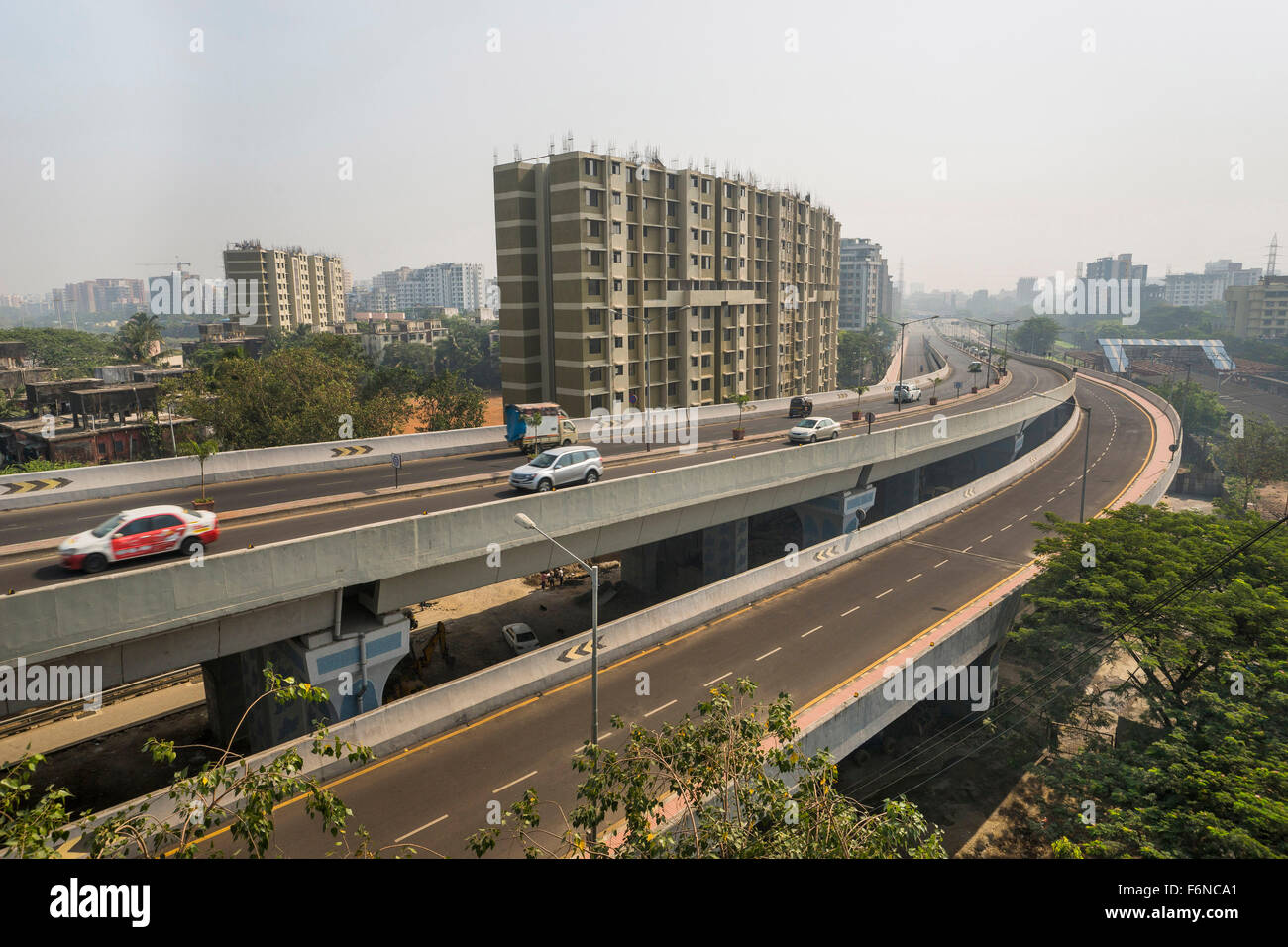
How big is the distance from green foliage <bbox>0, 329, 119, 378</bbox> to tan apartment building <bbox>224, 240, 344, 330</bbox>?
1230 inches

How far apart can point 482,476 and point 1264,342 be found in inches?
8235

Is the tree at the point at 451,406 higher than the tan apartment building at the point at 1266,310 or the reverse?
the reverse

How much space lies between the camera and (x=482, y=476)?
34.4m

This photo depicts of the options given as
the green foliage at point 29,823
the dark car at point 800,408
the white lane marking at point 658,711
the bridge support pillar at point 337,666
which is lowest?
the white lane marking at point 658,711

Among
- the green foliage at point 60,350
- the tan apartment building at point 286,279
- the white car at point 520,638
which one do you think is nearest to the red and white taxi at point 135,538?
the white car at point 520,638

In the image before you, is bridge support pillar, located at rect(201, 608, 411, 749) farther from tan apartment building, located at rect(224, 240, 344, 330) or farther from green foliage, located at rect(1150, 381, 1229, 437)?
tan apartment building, located at rect(224, 240, 344, 330)

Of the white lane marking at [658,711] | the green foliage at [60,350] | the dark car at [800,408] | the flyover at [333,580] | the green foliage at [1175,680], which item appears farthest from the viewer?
the green foliage at [60,350]

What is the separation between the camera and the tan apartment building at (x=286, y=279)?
16350 centimetres

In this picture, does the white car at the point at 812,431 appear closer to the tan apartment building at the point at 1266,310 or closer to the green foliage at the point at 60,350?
the green foliage at the point at 60,350

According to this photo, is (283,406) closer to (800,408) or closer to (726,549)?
(726,549)

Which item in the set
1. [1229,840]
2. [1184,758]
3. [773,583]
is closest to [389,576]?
[773,583]

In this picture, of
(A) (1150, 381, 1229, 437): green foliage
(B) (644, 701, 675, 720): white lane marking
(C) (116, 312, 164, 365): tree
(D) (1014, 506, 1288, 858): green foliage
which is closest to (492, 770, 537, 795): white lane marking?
(B) (644, 701, 675, 720): white lane marking

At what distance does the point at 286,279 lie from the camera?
563 feet

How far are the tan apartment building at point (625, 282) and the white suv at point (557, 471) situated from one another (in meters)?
34.3
